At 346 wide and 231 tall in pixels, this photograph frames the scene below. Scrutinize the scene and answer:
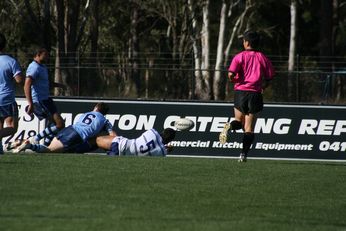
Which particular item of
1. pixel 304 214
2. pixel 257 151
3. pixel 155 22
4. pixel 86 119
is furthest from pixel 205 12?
pixel 304 214

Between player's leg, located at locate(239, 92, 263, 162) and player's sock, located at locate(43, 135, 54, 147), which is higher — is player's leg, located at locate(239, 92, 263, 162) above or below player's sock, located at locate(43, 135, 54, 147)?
above

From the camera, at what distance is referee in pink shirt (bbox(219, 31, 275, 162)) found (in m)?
15.4

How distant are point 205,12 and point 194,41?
5.33 ft

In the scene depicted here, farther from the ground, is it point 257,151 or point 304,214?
point 304,214

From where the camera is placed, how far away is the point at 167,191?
10.7m

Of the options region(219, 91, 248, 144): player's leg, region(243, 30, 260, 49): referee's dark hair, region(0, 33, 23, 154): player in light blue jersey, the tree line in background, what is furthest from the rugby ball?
region(0, 33, 23, 154): player in light blue jersey

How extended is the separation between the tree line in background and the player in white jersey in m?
6.61

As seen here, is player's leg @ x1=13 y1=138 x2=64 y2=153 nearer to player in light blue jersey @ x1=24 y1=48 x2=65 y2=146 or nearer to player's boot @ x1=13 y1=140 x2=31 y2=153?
player's boot @ x1=13 y1=140 x2=31 y2=153

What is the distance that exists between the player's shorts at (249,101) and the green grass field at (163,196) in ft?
5.07

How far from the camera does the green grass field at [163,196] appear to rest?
8773 millimetres

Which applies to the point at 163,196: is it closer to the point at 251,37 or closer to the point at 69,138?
the point at 251,37

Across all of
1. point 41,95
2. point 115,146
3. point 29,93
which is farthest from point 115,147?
point 29,93

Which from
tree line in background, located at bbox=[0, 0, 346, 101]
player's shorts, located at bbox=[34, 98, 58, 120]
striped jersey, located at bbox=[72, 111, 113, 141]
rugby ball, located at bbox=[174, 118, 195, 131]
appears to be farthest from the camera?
tree line in background, located at bbox=[0, 0, 346, 101]

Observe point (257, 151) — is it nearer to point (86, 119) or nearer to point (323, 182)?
point (86, 119)
